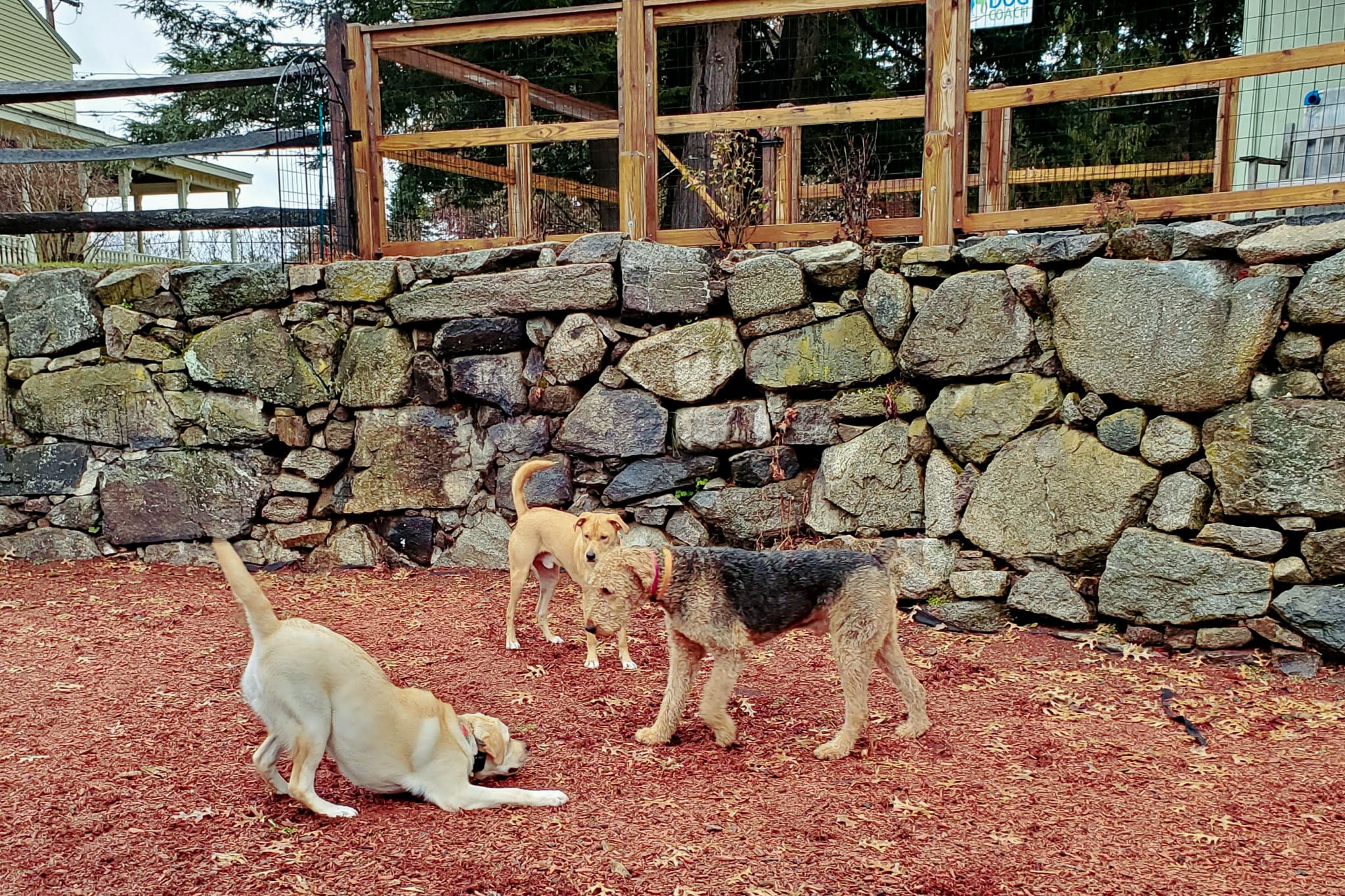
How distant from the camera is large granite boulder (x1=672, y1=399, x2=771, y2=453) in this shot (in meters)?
7.42

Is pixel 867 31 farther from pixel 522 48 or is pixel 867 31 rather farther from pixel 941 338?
pixel 941 338

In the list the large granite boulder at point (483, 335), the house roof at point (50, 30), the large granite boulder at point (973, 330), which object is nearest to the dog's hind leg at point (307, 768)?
the large granite boulder at point (483, 335)

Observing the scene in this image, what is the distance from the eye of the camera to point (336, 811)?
3.74 m

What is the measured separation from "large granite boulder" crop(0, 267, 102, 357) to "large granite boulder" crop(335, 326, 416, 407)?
2449 mm

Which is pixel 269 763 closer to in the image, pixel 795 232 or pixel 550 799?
pixel 550 799

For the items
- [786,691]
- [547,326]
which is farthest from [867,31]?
[786,691]

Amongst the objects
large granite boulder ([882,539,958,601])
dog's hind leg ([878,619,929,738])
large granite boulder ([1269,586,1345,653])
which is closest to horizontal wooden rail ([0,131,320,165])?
large granite boulder ([882,539,958,601])

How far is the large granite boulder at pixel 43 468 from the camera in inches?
336

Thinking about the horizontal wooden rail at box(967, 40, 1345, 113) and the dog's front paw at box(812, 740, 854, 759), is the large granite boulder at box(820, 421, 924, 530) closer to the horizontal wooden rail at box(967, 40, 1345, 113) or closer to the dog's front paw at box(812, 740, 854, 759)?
the horizontal wooden rail at box(967, 40, 1345, 113)

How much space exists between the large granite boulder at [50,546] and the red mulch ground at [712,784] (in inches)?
86.5

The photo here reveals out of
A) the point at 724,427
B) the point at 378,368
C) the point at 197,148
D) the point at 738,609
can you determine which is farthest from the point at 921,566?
the point at 197,148

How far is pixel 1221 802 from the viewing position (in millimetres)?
4059

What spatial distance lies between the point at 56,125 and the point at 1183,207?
23927 mm

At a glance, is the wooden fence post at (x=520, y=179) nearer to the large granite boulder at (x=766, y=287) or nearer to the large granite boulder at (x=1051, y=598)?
the large granite boulder at (x=766, y=287)
